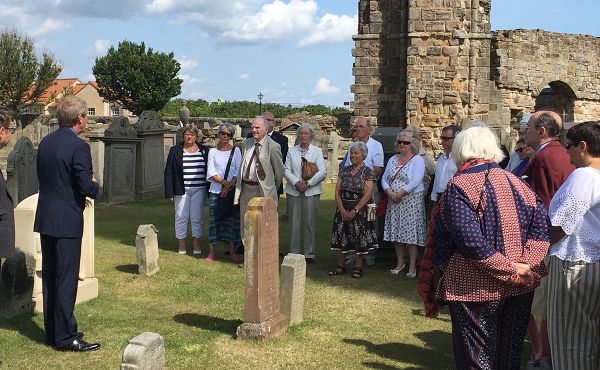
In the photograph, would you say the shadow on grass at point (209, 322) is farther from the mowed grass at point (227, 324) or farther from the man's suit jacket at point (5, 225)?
the man's suit jacket at point (5, 225)

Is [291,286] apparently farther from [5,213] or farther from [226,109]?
[226,109]

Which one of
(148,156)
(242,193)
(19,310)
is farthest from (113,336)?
(148,156)

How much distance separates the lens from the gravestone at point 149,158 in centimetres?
1527

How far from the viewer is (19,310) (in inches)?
246

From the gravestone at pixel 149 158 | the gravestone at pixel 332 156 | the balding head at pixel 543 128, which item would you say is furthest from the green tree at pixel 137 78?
the balding head at pixel 543 128

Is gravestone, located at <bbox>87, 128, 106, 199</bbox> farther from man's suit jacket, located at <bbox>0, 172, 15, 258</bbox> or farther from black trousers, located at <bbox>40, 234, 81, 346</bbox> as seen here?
man's suit jacket, located at <bbox>0, 172, 15, 258</bbox>

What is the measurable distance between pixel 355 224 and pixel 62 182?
12.8ft

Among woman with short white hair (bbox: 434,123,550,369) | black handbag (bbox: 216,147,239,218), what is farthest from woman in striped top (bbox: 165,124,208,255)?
woman with short white hair (bbox: 434,123,550,369)

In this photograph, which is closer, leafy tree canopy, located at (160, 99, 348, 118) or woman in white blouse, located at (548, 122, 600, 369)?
Answer: woman in white blouse, located at (548, 122, 600, 369)

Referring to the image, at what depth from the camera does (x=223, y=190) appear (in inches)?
354

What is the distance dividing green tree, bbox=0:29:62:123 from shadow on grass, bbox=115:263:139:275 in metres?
40.5

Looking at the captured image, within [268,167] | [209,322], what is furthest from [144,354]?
[268,167]

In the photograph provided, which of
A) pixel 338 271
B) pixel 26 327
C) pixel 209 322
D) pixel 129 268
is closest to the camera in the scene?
pixel 26 327

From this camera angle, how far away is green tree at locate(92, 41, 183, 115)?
57156mm
